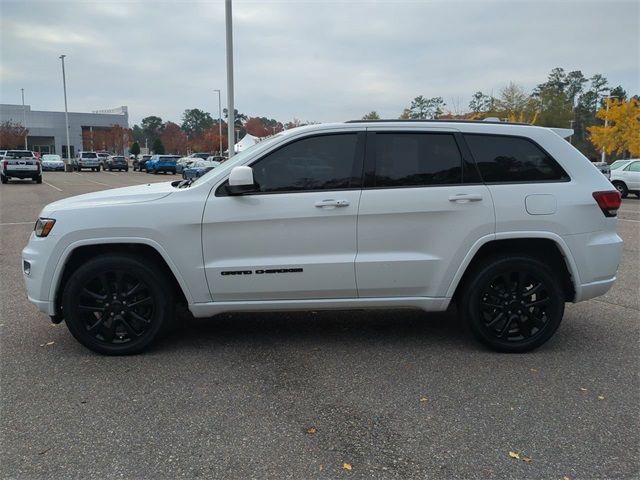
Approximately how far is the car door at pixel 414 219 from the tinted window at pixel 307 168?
165 millimetres

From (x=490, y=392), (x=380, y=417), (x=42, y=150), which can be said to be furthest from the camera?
(x=42, y=150)

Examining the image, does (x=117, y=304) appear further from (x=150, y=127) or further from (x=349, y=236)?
(x=150, y=127)

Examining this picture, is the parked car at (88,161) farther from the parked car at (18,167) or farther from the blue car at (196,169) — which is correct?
the parked car at (18,167)

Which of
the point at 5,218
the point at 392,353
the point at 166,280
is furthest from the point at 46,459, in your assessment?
the point at 5,218

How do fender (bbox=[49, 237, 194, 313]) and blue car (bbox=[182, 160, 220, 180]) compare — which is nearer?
fender (bbox=[49, 237, 194, 313])

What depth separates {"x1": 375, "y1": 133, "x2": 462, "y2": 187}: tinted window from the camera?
436 cm

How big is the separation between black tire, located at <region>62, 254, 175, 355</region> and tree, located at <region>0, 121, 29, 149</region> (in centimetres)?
8546

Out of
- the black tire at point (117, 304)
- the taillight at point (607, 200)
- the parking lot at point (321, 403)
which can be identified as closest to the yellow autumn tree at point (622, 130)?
the taillight at point (607, 200)

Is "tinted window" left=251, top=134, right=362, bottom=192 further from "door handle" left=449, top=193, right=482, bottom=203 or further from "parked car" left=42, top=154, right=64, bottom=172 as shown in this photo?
"parked car" left=42, top=154, right=64, bottom=172

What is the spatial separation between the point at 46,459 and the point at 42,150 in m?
108

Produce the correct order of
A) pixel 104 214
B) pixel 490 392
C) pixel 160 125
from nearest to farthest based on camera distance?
pixel 490 392 < pixel 104 214 < pixel 160 125

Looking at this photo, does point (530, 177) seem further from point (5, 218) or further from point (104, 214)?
point (5, 218)

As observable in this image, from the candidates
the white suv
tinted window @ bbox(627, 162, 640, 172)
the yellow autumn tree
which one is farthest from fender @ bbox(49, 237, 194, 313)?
the yellow autumn tree

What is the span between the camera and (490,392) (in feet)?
12.3
